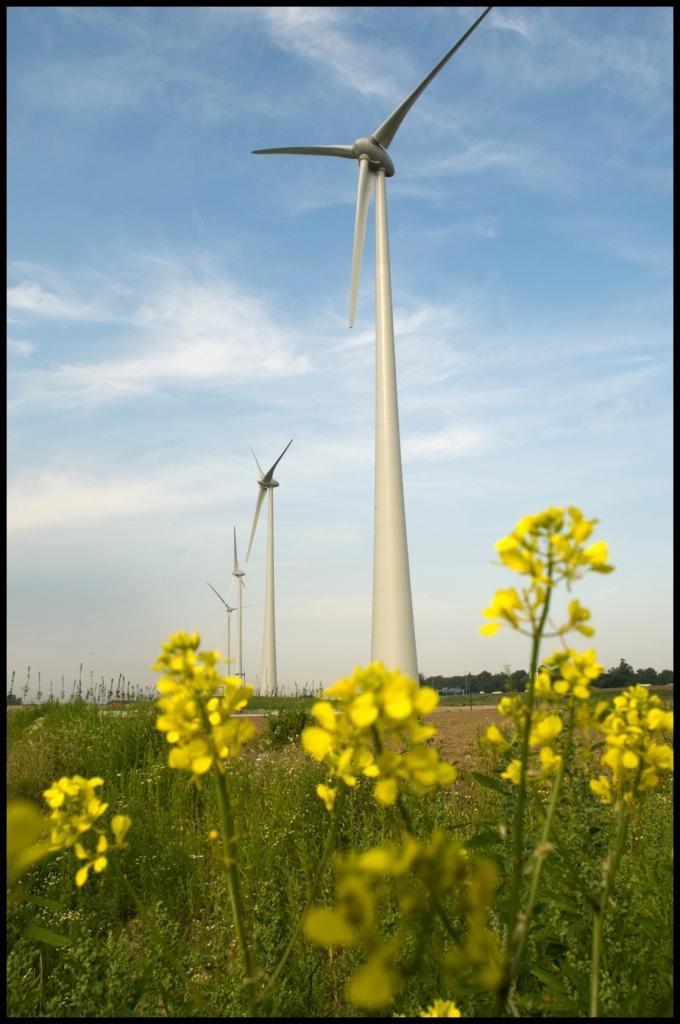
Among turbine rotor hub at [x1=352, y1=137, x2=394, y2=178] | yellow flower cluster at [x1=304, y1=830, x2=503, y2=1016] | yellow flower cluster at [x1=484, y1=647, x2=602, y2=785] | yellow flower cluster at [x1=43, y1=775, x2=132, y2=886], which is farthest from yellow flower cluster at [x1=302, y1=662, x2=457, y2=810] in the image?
turbine rotor hub at [x1=352, y1=137, x2=394, y2=178]

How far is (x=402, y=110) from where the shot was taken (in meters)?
20.9

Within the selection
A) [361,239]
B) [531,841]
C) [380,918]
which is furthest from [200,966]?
[361,239]

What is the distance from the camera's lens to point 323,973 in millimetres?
3441

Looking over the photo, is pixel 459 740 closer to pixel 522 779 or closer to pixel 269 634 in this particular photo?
pixel 522 779

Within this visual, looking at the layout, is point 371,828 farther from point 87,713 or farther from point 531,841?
point 87,713

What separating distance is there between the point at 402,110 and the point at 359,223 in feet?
15.5

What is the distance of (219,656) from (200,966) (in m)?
3.07

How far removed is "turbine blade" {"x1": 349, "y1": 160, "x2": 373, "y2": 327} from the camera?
755 inches

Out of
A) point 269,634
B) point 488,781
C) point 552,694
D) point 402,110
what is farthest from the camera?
point 269,634

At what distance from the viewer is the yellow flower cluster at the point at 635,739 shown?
Result: 171 cm

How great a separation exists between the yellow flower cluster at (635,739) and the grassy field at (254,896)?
64 centimetres

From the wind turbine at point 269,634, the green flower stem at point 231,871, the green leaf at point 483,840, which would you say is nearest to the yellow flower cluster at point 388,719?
the green flower stem at point 231,871

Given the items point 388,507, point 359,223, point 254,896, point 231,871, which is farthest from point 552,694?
point 359,223

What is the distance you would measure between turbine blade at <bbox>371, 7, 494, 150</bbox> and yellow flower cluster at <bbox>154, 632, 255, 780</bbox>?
21.8 metres
